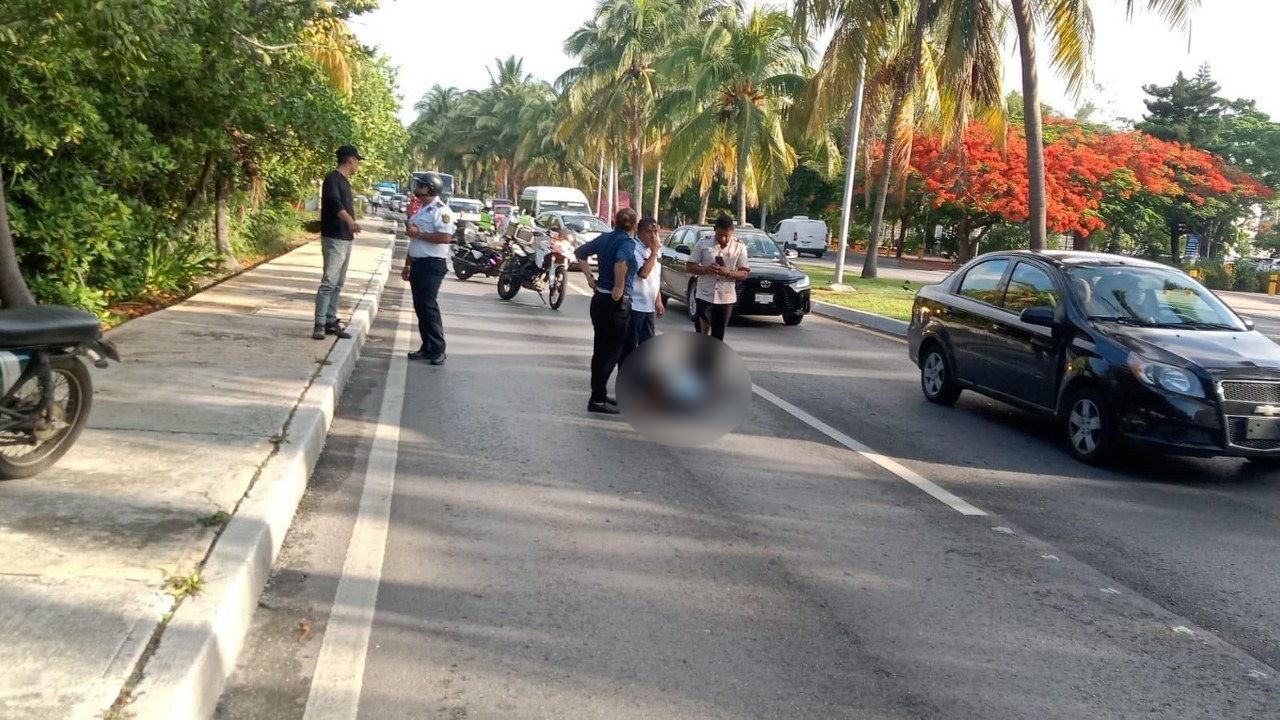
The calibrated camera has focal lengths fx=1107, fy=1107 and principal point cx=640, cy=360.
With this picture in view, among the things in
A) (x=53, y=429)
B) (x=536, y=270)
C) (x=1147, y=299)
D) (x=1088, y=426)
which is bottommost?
(x=1088, y=426)

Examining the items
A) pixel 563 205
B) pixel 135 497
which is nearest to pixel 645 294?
pixel 135 497

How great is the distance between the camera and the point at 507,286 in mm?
18781

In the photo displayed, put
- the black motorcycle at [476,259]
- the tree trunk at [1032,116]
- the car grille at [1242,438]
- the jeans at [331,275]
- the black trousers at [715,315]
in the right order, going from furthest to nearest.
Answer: the black motorcycle at [476,259], the tree trunk at [1032,116], the black trousers at [715,315], the jeans at [331,275], the car grille at [1242,438]

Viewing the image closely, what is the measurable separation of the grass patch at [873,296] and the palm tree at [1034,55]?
104 inches

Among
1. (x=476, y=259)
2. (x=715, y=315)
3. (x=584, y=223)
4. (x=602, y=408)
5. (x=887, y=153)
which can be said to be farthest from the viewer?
(x=584, y=223)

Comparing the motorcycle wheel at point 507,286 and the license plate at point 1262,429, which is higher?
the license plate at point 1262,429

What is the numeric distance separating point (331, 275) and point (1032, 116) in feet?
35.8

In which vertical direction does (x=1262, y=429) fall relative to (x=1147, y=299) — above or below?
below

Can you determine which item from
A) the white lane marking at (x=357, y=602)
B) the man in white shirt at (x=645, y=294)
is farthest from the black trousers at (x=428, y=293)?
the white lane marking at (x=357, y=602)

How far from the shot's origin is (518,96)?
76125 mm

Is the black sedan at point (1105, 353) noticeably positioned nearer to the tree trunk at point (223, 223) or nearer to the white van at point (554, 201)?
the tree trunk at point (223, 223)

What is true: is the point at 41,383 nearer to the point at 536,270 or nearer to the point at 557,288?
the point at 557,288

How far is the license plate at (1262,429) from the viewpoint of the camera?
775 cm

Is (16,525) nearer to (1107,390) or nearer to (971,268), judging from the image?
(1107,390)
